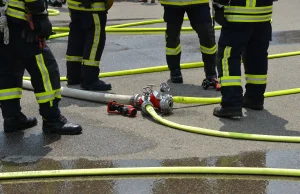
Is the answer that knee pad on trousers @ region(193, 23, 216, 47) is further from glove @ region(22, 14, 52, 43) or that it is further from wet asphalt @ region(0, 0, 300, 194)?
glove @ region(22, 14, 52, 43)

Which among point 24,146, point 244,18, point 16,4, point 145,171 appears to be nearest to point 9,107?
point 24,146

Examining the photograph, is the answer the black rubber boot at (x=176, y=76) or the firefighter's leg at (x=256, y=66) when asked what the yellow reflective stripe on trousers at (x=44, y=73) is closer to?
the firefighter's leg at (x=256, y=66)

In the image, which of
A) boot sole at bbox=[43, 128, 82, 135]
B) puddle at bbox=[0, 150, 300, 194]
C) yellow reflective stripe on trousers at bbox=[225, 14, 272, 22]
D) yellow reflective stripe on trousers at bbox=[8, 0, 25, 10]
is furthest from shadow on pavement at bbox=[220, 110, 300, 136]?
yellow reflective stripe on trousers at bbox=[8, 0, 25, 10]

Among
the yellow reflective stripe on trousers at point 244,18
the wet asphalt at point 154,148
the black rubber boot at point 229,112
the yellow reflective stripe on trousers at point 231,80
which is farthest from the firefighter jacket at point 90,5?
the black rubber boot at point 229,112

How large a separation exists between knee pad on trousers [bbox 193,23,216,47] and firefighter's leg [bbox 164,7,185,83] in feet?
0.77

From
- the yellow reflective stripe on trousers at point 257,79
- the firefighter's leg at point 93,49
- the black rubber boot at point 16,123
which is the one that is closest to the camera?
the black rubber boot at point 16,123

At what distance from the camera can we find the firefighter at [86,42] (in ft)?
21.5

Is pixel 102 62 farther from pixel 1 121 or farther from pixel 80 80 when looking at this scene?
pixel 1 121

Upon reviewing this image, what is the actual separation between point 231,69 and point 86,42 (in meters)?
1.88

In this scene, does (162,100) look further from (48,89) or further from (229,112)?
(48,89)

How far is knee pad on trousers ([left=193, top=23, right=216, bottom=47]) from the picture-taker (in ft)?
21.9

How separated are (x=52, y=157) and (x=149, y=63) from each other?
3578 millimetres

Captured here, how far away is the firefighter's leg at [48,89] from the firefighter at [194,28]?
6.64 ft

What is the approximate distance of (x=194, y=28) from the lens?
268 inches
